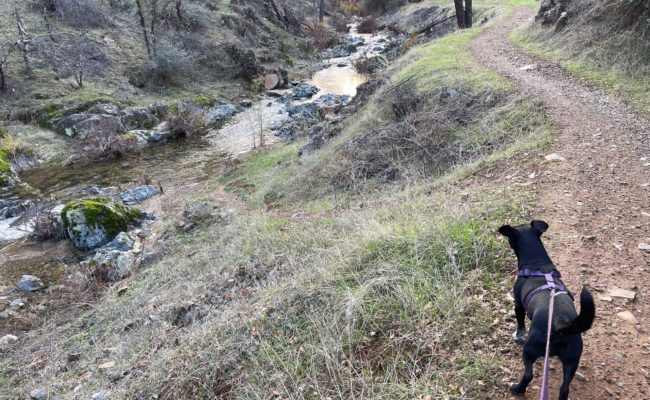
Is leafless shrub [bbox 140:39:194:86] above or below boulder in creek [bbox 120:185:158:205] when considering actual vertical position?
above

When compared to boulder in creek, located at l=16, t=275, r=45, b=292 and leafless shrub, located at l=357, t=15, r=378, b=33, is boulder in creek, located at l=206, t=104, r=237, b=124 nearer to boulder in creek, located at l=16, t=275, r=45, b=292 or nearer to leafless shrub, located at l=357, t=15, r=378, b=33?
boulder in creek, located at l=16, t=275, r=45, b=292

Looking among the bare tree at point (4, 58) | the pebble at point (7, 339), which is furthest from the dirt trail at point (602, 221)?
the bare tree at point (4, 58)

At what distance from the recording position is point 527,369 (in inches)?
105

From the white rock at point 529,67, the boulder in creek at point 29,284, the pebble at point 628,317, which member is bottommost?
the boulder in creek at point 29,284

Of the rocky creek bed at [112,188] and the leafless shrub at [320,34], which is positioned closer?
the rocky creek bed at [112,188]

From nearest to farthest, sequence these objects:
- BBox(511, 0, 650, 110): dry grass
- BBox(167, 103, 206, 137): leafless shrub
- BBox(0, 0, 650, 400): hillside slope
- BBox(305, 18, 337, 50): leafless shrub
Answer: BBox(0, 0, 650, 400): hillside slope → BBox(511, 0, 650, 110): dry grass → BBox(167, 103, 206, 137): leafless shrub → BBox(305, 18, 337, 50): leafless shrub

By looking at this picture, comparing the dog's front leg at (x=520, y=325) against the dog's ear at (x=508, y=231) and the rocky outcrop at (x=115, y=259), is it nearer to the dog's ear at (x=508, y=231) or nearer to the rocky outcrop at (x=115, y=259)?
the dog's ear at (x=508, y=231)

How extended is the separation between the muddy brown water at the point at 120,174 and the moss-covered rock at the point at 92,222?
0.34 metres

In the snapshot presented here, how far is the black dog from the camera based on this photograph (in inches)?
93.6

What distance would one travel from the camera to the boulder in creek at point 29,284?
8297 millimetres

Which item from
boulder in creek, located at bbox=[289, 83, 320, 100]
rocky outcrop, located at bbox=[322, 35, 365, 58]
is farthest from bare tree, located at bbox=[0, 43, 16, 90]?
rocky outcrop, located at bbox=[322, 35, 365, 58]

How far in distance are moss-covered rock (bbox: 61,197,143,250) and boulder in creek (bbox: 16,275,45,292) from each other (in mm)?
1556

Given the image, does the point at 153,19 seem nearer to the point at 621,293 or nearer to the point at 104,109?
the point at 104,109

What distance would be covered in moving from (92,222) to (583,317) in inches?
421
